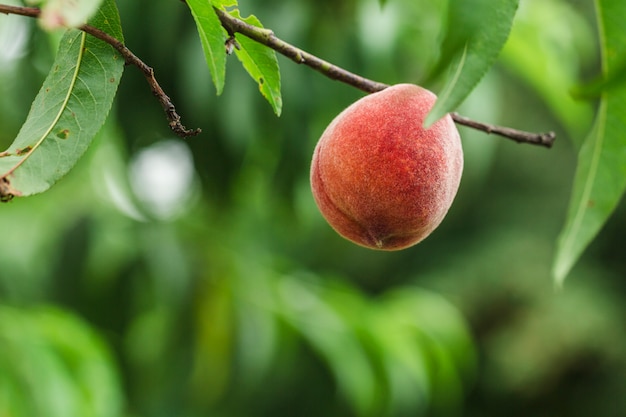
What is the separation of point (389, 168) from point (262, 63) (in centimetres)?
16

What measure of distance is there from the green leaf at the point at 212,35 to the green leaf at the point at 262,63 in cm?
10

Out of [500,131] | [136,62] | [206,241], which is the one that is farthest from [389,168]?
[206,241]

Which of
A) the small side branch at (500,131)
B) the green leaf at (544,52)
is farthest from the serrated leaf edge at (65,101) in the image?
the green leaf at (544,52)

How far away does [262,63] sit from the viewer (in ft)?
2.51

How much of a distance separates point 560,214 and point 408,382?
6390 mm

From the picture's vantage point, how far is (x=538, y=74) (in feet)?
7.38

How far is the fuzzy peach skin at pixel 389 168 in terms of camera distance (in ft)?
2.52

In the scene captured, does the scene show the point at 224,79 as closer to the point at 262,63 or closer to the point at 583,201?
the point at 262,63

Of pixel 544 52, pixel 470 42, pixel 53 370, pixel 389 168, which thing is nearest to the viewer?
pixel 470 42

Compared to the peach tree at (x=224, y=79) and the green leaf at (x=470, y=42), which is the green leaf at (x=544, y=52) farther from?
the green leaf at (x=470, y=42)

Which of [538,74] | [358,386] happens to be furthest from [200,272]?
[538,74]

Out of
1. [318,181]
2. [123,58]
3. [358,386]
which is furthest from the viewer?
[358,386]

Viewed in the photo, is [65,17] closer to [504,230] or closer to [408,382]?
[408,382]

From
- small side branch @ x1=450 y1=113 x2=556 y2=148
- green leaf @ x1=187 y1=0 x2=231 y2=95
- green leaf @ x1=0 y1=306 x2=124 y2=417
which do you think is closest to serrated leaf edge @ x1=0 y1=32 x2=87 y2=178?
green leaf @ x1=187 y1=0 x2=231 y2=95
